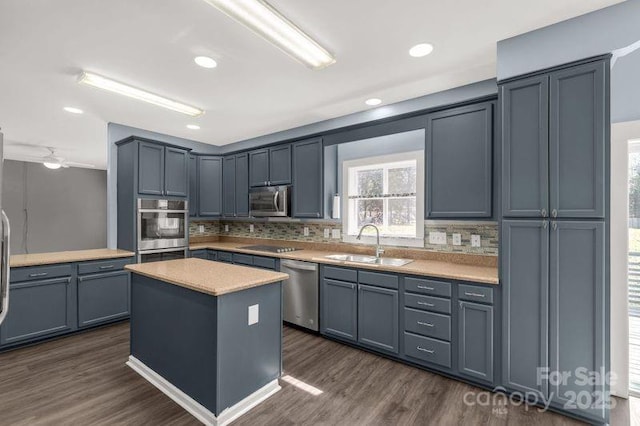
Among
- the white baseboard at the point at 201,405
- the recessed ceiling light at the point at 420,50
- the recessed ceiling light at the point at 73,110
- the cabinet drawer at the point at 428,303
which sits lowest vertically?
the white baseboard at the point at 201,405

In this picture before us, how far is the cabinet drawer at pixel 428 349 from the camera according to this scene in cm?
255

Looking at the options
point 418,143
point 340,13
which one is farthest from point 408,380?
point 340,13

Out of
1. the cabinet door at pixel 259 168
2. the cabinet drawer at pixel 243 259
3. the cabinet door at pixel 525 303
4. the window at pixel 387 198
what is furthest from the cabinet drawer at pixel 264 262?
the cabinet door at pixel 525 303

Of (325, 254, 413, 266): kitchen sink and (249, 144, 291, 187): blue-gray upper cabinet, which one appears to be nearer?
(325, 254, 413, 266): kitchen sink

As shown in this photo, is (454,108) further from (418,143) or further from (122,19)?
(122,19)

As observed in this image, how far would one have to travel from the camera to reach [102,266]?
3707mm

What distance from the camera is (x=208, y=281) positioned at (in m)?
2.12

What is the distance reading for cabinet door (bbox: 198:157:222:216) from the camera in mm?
5156

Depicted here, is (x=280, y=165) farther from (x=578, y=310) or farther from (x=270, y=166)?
(x=578, y=310)

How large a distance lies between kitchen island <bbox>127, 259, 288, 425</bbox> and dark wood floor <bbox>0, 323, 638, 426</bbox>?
0.12 metres

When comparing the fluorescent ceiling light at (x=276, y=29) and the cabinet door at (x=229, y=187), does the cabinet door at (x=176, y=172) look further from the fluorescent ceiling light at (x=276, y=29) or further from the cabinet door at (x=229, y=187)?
the fluorescent ceiling light at (x=276, y=29)

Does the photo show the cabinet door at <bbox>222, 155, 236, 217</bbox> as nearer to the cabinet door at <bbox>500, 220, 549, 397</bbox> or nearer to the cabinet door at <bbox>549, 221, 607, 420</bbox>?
the cabinet door at <bbox>500, 220, 549, 397</bbox>

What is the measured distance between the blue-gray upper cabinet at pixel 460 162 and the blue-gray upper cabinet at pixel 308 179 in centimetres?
144

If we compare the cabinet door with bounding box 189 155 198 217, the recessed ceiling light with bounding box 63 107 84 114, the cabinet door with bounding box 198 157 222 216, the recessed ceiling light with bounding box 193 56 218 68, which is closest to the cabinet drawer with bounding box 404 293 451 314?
the recessed ceiling light with bounding box 193 56 218 68
